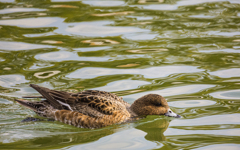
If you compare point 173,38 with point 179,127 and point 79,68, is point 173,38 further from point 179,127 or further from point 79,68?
point 179,127

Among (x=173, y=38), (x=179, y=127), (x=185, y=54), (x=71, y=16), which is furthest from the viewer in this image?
(x=71, y=16)

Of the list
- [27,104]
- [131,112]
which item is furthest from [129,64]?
[27,104]

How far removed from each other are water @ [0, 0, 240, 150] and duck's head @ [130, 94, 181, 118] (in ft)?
0.64

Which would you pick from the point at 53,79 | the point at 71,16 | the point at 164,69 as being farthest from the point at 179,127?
the point at 71,16

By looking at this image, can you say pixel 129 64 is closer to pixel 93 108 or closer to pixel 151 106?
pixel 151 106

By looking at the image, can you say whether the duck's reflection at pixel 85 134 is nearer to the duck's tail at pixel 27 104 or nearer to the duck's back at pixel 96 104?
the duck's back at pixel 96 104

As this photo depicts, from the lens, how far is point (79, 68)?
32.7ft

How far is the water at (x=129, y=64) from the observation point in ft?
22.0

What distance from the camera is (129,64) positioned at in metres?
10.2

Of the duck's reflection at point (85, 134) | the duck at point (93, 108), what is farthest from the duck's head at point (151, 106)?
the duck's reflection at point (85, 134)

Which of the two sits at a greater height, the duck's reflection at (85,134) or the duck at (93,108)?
the duck at (93,108)

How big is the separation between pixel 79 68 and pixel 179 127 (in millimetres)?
3899

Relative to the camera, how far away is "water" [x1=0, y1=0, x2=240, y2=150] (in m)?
→ 6.69

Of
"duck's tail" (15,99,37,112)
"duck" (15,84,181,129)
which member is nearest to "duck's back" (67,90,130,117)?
"duck" (15,84,181,129)
